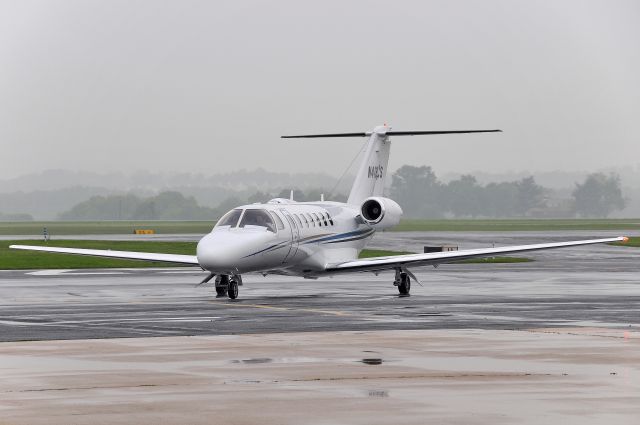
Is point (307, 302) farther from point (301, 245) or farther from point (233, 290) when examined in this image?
point (301, 245)

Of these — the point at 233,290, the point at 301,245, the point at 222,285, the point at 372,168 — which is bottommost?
the point at 233,290

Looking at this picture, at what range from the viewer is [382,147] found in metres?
48.1

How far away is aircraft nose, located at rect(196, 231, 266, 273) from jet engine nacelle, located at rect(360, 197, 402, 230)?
25.3 ft

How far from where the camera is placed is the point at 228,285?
1457 inches

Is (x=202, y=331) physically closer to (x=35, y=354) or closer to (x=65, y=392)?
(x=35, y=354)

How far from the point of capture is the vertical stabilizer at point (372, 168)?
47406mm

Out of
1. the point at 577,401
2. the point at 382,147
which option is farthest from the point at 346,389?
the point at 382,147

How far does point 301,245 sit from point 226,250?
165 inches

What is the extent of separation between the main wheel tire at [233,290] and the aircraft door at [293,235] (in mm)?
2192

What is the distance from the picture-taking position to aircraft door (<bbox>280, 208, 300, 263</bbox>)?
127 feet

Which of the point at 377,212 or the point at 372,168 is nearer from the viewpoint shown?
the point at 377,212

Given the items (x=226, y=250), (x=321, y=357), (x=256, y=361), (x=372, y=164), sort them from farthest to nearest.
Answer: (x=372, y=164), (x=226, y=250), (x=321, y=357), (x=256, y=361)

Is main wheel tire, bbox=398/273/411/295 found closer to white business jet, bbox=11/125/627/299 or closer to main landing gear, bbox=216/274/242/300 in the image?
white business jet, bbox=11/125/627/299

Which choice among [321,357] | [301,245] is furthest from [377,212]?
[321,357]
